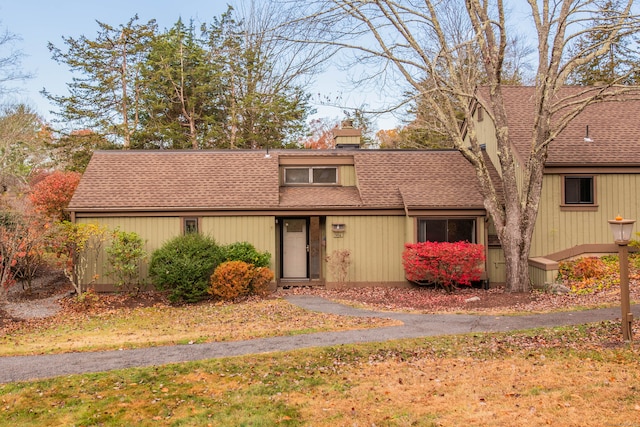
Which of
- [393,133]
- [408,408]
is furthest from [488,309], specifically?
[393,133]

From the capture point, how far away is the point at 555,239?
18016 mm

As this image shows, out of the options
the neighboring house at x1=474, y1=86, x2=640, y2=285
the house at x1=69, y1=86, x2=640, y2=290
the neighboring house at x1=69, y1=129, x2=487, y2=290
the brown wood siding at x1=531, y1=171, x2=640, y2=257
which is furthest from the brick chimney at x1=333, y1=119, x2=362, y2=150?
the brown wood siding at x1=531, y1=171, x2=640, y2=257

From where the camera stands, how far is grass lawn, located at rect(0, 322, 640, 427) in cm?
613

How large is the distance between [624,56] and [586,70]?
7.55ft

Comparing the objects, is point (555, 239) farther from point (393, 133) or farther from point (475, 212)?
point (393, 133)

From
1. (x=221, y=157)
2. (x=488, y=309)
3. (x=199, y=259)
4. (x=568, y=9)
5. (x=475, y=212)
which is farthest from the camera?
(x=221, y=157)

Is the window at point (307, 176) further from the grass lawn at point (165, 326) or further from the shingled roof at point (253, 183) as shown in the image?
the grass lawn at point (165, 326)

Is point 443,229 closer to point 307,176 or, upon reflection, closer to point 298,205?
point 298,205

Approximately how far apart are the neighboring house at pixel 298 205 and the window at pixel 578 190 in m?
3.02

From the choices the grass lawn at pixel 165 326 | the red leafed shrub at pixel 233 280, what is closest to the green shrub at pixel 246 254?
the red leafed shrub at pixel 233 280

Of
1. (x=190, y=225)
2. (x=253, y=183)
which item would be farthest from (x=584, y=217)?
(x=190, y=225)

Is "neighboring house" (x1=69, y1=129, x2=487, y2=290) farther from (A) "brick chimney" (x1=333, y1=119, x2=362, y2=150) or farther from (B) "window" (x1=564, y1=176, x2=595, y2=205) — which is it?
(B) "window" (x1=564, y1=176, x2=595, y2=205)

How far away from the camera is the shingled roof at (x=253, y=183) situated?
1752cm

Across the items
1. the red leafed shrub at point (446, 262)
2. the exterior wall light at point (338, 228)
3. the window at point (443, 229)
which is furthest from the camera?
the exterior wall light at point (338, 228)
